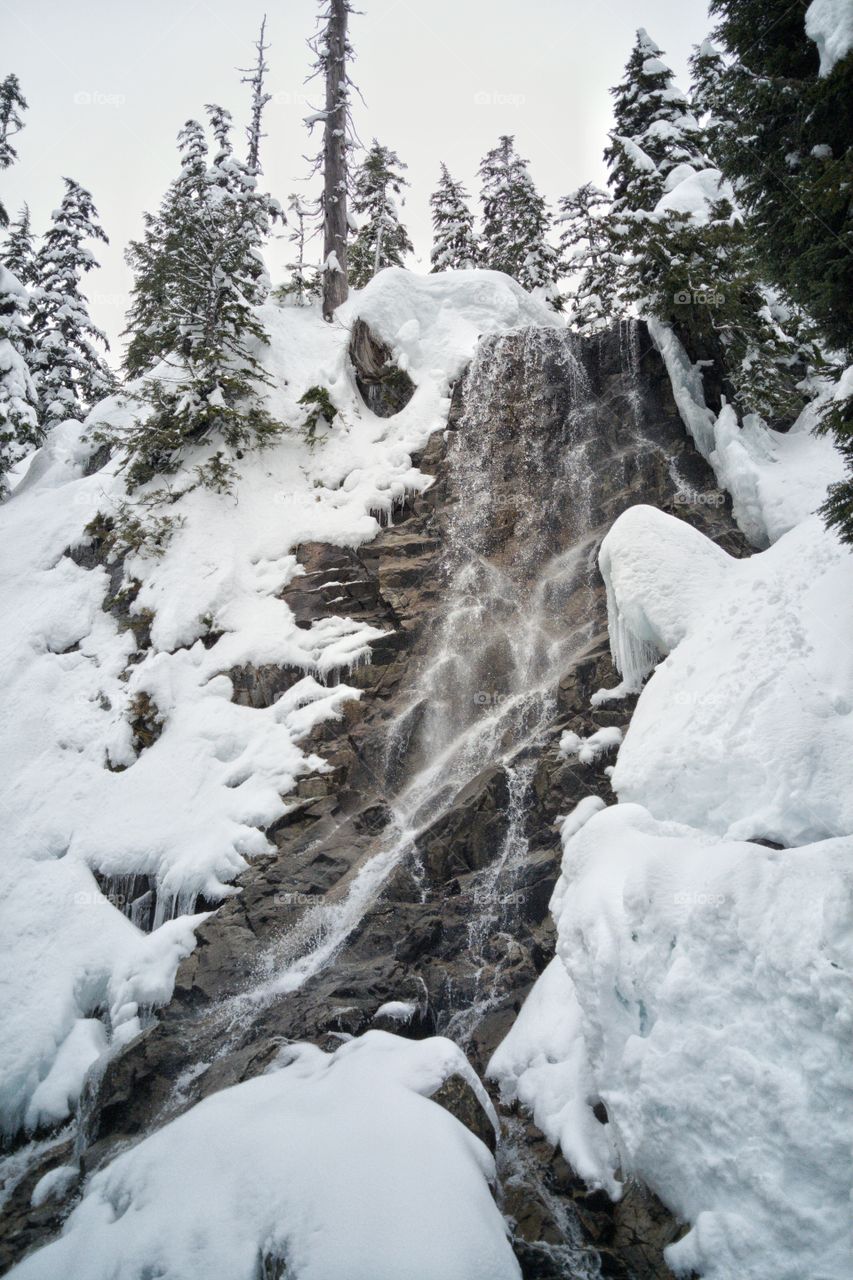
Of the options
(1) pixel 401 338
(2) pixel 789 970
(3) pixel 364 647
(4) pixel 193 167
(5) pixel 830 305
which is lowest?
(2) pixel 789 970

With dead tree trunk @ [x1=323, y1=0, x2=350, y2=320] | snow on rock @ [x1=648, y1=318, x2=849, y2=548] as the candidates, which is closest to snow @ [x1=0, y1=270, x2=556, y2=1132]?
dead tree trunk @ [x1=323, y1=0, x2=350, y2=320]

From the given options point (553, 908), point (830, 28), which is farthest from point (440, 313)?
point (553, 908)

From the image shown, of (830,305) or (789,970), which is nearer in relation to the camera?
(789,970)

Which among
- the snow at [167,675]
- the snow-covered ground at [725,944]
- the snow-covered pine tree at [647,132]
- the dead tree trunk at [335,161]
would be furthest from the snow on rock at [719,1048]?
the dead tree trunk at [335,161]

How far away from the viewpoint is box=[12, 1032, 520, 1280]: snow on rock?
350 cm

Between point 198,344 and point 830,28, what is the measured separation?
13.5 m

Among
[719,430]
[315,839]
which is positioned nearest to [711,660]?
[315,839]

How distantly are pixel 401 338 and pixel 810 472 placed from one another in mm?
9567

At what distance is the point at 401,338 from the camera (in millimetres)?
15773

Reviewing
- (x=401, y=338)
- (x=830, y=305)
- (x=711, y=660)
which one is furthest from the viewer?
(x=401, y=338)

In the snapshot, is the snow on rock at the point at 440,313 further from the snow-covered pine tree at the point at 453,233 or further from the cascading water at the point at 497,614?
the snow-covered pine tree at the point at 453,233

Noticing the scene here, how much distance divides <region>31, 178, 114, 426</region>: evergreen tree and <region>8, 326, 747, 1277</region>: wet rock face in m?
14.8

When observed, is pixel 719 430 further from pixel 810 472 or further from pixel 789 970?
pixel 789 970

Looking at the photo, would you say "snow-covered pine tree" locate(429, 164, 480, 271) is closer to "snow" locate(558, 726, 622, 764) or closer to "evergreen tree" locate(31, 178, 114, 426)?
"evergreen tree" locate(31, 178, 114, 426)
